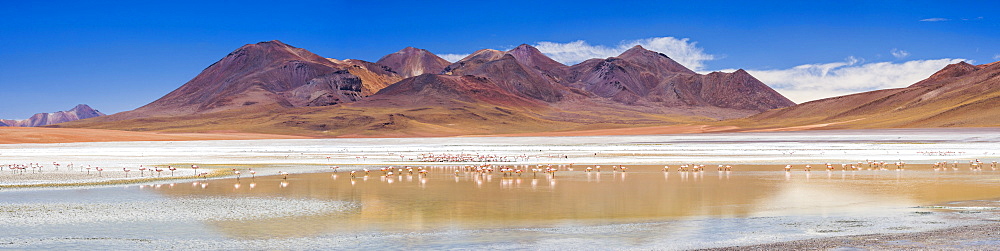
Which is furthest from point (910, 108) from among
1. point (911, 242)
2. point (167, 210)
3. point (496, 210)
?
point (167, 210)

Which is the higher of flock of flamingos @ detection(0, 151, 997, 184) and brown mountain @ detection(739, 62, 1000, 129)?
brown mountain @ detection(739, 62, 1000, 129)

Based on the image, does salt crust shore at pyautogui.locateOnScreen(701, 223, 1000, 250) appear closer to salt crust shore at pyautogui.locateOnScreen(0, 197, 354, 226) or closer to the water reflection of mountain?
the water reflection of mountain

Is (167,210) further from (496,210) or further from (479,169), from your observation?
(479,169)

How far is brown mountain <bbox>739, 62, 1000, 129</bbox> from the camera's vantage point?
11231 centimetres

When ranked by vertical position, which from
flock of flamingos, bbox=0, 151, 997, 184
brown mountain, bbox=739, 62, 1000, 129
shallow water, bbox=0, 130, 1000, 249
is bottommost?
shallow water, bbox=0, 130, 1000, 249

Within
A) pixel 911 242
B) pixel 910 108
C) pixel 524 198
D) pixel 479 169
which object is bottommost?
pixel 911 242

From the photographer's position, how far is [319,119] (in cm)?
18838

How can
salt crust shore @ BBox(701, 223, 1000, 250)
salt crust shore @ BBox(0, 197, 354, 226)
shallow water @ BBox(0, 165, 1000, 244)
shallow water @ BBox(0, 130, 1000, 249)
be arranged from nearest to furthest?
salt crust shore @ BBox(701, 223, 1000, 250)
shallow water @ BBox(0, 130, 1000, 249)
shallow water @ BBox(0, 165, 1000, 244)
salt crust shore @ BBox(0, 197, 354, 226)

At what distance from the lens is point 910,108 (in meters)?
139

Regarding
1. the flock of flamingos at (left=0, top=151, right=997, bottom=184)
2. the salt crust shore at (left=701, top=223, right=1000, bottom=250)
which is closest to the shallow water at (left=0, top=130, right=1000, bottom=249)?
the salt crust shore at (left=701, top=223, right=1000, bottom=250)

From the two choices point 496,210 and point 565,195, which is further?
point 565,195

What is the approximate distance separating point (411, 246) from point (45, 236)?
6624 millimetres

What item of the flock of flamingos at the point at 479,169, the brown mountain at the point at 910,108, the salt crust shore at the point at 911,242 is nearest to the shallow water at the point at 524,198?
the flock of flamingos at the point at 479,169

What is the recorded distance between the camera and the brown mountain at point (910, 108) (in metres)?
112
